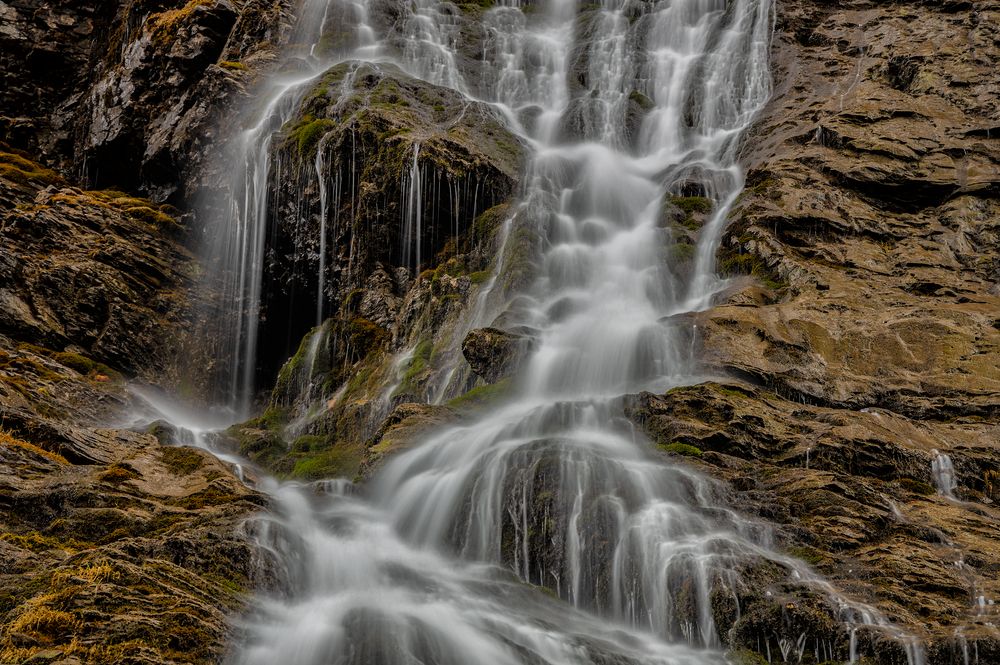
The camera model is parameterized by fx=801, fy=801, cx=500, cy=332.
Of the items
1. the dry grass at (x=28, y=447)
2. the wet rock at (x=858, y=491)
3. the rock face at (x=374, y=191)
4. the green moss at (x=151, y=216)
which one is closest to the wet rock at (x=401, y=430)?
the wet rock at (x=858, y=491)

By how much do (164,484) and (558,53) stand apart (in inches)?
973

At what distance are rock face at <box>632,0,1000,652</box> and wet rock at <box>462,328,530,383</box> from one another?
3.59 meters

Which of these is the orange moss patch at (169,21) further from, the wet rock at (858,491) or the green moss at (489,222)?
the wet rock at (858,491)

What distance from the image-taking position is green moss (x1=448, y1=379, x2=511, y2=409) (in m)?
15.4

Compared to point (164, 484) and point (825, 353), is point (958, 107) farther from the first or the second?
point (164, 484)

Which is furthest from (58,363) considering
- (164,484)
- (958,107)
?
(958,107)

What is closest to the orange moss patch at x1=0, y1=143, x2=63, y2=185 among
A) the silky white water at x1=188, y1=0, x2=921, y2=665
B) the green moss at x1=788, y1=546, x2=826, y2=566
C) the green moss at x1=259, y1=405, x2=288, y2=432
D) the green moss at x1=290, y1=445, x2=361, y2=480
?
the silky white water at x1=188, y1=0, x2=921, y2=665

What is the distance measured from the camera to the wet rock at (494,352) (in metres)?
16.1

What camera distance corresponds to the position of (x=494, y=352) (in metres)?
16.2

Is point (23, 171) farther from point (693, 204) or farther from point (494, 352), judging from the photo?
point (693, 204)

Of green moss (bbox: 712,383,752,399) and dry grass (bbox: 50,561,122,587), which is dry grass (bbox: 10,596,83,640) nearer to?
dry grass (bbox: 50,561,122,587)

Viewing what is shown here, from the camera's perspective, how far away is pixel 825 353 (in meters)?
14.5

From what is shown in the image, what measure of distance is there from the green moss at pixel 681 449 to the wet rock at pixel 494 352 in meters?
4.52

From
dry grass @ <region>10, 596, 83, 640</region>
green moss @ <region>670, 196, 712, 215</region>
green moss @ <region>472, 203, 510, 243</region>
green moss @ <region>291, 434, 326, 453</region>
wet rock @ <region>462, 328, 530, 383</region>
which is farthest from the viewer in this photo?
green moss @ <region>472, 203, 510, 243</region>
